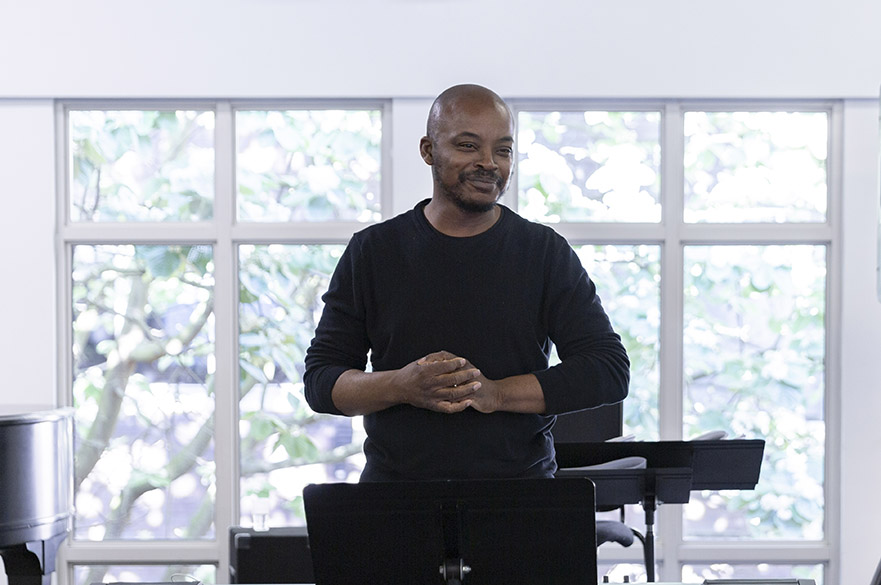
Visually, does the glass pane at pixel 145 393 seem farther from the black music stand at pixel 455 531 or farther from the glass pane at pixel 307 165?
the black music stand at pixel 455 531

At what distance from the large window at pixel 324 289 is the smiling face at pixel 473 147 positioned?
10.2 feet

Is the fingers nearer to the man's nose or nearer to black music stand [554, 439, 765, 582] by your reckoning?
the man's nose

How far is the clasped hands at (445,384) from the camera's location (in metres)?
1.69

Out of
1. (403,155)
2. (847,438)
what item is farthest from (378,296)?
(847,438)

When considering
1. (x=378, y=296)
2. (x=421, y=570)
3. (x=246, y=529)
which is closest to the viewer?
(x=421, y=570)

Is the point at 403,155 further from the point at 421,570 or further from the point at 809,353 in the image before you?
the point at 421,570

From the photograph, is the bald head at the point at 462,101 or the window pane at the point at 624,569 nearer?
the bald head at the point at 462,101

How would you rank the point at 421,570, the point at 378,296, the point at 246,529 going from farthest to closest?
the point at 246,529 → the point at 378,296 → the point at 421,570

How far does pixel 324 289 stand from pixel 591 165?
4.70 ft

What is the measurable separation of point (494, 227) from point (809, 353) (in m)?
3.52

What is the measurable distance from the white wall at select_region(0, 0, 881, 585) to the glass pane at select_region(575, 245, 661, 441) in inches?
30.7

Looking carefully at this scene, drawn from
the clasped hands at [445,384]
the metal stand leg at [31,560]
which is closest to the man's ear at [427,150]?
the clasped hands at [445,384]
